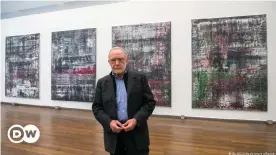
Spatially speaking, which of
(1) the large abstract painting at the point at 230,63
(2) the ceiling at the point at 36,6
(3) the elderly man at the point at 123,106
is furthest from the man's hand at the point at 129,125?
(2) the ceiling at the point at 36,6

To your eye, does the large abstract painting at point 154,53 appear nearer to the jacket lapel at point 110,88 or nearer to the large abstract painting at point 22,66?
the large abstract painting at point 22,66

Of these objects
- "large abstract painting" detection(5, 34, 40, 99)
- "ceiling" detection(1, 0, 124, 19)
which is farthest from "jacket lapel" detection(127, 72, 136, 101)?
"large abstract painting" detection(5, 34, 40, 99)

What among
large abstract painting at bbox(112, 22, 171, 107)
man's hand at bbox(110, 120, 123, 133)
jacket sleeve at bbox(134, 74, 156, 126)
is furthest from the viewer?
large abstract painting at bbox(112, 22, 171, 107)

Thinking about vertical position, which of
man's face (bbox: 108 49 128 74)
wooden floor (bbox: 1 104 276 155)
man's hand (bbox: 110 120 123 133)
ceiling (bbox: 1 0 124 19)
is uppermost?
ceiling (bbox: 1 0 124 19)

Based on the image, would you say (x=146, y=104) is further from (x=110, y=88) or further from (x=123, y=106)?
(x=110, y=88)

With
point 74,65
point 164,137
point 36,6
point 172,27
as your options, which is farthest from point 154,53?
point 36,6

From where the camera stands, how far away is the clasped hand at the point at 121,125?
58.5 inches

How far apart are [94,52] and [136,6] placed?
5.63ft

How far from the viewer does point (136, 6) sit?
5.47 meters

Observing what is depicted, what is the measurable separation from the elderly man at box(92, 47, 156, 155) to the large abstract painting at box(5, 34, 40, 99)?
5916 millimetres

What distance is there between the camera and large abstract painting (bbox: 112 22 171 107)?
5129mm

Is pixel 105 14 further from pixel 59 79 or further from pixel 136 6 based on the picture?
pixel 59 79

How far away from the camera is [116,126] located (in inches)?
58.4

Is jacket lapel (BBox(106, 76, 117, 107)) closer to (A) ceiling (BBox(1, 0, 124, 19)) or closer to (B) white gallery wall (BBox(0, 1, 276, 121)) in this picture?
(B) white gallery wall (BBox(0, 1, 276, 121))
